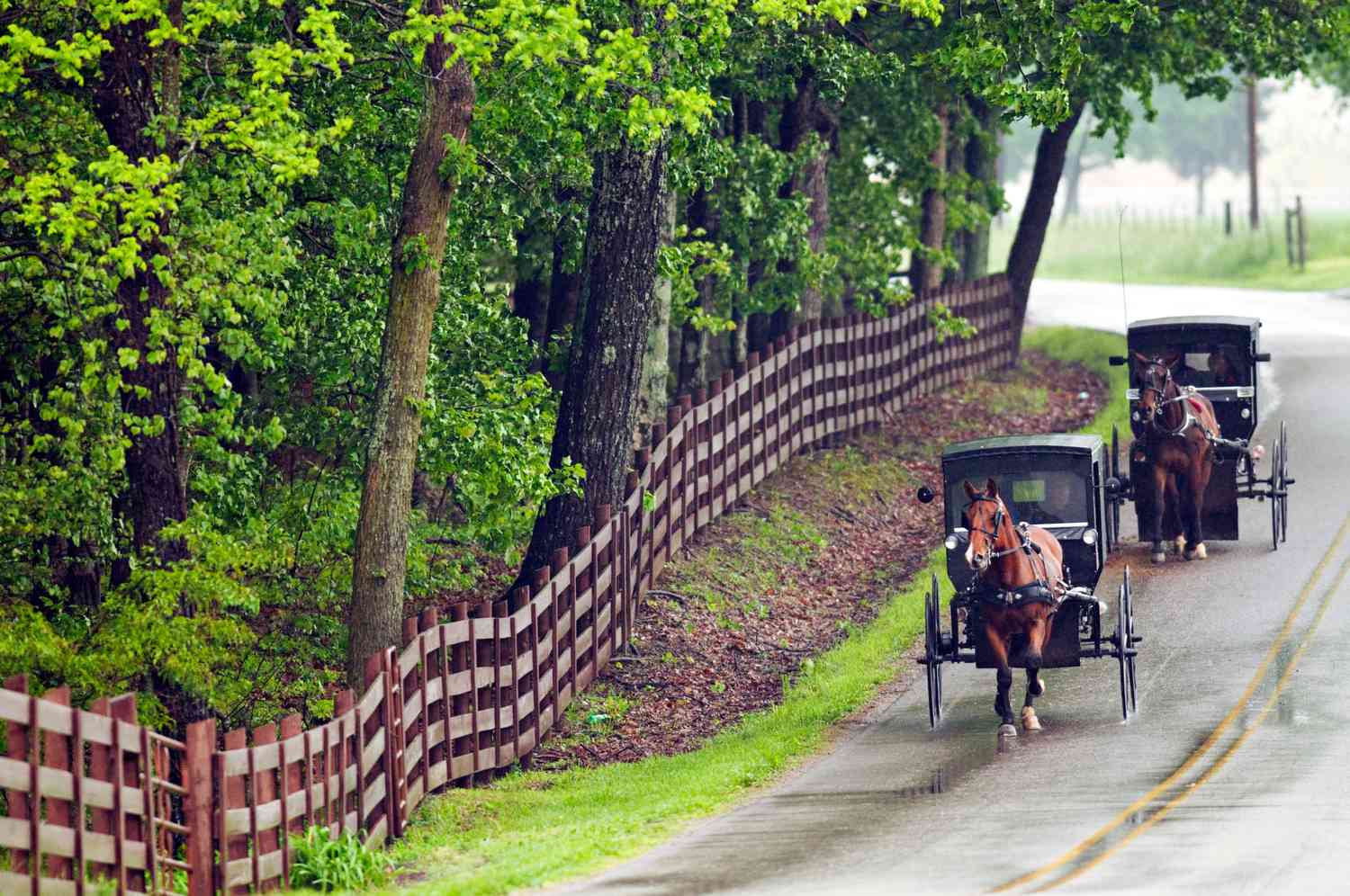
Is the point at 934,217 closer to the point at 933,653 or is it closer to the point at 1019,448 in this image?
the point at 1019,448

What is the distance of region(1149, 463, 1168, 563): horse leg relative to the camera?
23.9m

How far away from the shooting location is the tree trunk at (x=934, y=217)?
34062 mm

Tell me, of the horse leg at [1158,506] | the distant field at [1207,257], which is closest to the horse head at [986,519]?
the horse leg at [1158,506]

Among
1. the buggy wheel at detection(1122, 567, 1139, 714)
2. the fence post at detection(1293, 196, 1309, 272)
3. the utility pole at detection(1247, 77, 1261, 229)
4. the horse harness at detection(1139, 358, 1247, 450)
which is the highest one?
the utility pole at detection(1247, 77, 1261, 229)

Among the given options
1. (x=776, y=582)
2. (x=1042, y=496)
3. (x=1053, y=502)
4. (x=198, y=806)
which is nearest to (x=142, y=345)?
(x=198, y=806)

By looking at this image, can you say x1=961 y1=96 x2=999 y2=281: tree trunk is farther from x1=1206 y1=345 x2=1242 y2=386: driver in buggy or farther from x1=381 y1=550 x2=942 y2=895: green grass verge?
x1=381 y1=550 x2=942 y2=895: green grass verge

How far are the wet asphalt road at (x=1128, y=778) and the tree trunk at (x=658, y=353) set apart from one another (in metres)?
5.72

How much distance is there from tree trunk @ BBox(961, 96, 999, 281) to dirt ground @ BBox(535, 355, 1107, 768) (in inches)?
194

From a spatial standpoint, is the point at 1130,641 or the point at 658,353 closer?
the point at 1130,641

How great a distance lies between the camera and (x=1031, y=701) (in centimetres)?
1852

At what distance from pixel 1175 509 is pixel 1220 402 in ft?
5.49

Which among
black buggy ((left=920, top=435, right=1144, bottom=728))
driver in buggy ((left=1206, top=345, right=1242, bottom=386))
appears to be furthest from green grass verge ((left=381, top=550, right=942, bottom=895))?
driver in buggy ((left=1206, top=345, right=1242, bottom=386))

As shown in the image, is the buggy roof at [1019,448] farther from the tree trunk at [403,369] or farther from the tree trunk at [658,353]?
the tree trunk at [658,353]

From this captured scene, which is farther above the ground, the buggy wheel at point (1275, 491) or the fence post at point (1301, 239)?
the fence post at point (1301, 239)
